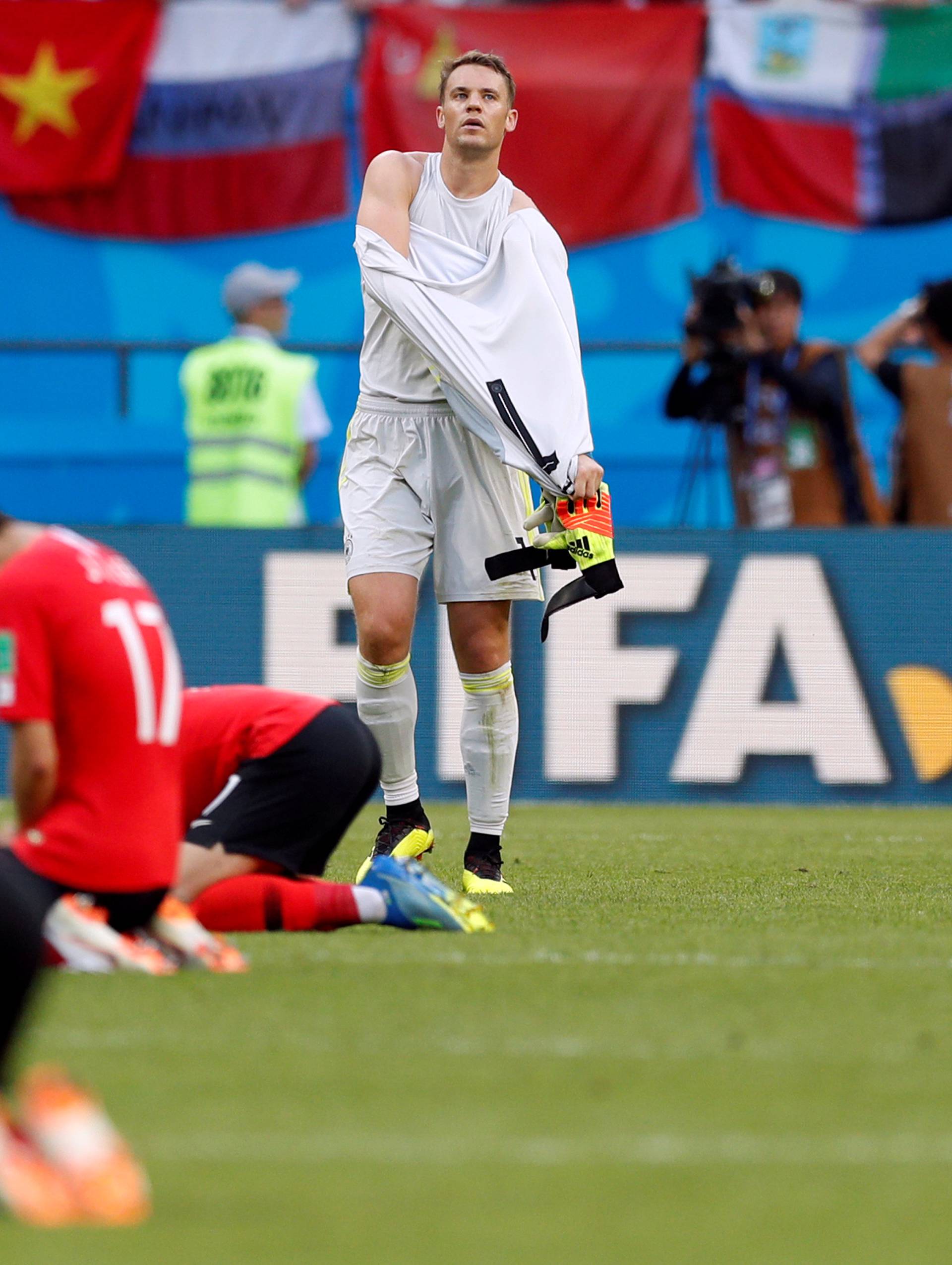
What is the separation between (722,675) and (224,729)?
15.9 feet

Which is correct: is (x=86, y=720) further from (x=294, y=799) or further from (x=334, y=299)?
(x=334, y=299)

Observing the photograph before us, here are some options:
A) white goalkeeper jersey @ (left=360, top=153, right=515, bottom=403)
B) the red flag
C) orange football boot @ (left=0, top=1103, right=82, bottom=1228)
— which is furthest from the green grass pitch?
the red flag

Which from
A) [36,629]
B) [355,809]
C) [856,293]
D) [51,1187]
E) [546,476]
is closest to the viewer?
[51,1187]

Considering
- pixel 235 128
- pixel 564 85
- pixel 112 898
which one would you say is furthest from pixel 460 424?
pixel 235 128

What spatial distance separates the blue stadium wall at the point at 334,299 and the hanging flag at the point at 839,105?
0.41 meters

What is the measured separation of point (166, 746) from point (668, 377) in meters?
9.62

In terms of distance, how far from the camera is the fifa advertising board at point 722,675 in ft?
32.1

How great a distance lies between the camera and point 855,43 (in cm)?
1373

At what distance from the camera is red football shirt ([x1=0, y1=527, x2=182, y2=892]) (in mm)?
3922

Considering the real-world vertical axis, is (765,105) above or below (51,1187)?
above

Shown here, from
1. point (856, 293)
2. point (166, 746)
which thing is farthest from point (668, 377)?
point (166, 746)

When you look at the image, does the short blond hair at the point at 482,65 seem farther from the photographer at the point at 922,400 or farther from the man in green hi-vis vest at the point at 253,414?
the photographer at the point at 922,400

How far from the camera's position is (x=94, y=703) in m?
4.01

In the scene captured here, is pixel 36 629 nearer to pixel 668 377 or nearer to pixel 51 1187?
pixel 51 1187
